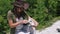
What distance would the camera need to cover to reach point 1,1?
27.6 ft

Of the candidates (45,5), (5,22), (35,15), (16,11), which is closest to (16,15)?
(16,11)

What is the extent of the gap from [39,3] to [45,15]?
17.6 inches

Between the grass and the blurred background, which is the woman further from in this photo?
the grass

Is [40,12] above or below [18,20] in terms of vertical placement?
above

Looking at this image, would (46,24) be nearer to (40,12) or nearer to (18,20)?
(40,12)

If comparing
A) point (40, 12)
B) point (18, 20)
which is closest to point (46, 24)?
point (40, 12)

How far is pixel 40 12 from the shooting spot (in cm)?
969

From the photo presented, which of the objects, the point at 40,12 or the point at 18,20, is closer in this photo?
the point at 18,20

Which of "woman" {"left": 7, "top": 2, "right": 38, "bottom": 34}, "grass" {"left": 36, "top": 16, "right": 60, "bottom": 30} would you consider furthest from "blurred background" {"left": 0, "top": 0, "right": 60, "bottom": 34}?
"woman" {"left": 7, "top": 2, "right": 38, "bottom": 34}

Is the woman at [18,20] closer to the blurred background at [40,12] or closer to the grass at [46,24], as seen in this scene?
the blurred background at [40,12]

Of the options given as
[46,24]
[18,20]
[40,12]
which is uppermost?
[40,12]

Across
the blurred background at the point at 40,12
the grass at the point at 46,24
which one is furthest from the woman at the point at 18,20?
the grass at the point at 46,24

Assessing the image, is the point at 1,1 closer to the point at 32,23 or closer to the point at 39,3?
the point at 39,3

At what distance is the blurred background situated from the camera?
330 inches
